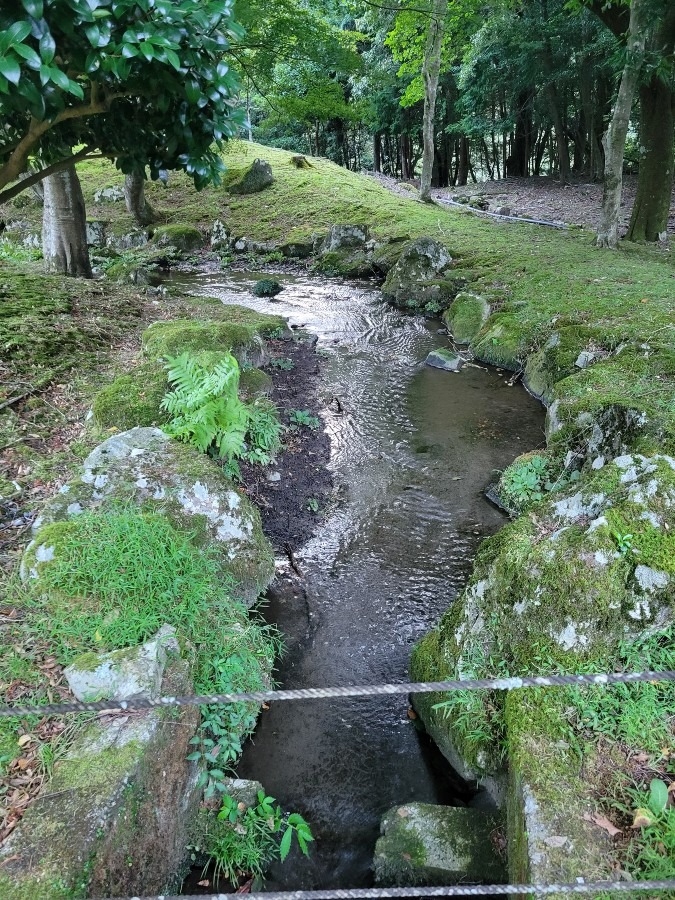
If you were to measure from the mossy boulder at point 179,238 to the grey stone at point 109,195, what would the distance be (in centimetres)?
483

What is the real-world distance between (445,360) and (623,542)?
6.62 metres

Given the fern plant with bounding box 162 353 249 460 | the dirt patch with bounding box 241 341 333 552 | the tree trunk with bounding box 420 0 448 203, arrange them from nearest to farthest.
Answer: the fern plant with bounding box 162 353 249 460
the dirt patch with bounding box 241 341 333 552
the tree trunk with bounding box 420 0 448 203

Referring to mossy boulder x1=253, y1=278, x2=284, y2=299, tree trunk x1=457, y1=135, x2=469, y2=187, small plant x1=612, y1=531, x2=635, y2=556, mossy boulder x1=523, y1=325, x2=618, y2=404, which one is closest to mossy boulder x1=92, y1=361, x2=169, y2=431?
small plant x1=612, y1=531, x2=635, y2=556

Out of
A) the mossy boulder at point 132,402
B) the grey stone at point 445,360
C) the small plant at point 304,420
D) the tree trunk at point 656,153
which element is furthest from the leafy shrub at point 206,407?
the tree trunk at point 656,153

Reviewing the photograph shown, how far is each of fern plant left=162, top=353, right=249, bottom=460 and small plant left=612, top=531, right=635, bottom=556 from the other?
10.8 feet

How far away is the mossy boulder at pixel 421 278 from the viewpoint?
12461 millimetres

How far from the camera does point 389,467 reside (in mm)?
6512

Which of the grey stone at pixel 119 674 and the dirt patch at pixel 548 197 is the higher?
the dirt patch at pixel 548 197

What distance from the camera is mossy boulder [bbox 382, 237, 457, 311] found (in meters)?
12.5

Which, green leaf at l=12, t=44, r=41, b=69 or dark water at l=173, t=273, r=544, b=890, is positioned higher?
green leaf at l=12, t=44, r=41, b=69

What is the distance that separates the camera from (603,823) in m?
2.27

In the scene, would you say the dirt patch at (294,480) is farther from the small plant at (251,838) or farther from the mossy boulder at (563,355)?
the mossy boulder at (563,355)

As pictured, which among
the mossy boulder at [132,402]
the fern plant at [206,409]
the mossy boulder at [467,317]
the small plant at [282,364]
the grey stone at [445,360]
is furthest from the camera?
the mossy boulder at [467,317]

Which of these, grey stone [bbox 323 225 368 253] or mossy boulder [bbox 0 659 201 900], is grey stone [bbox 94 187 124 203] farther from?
mossy boulder [bbox 0 659 201 900]
